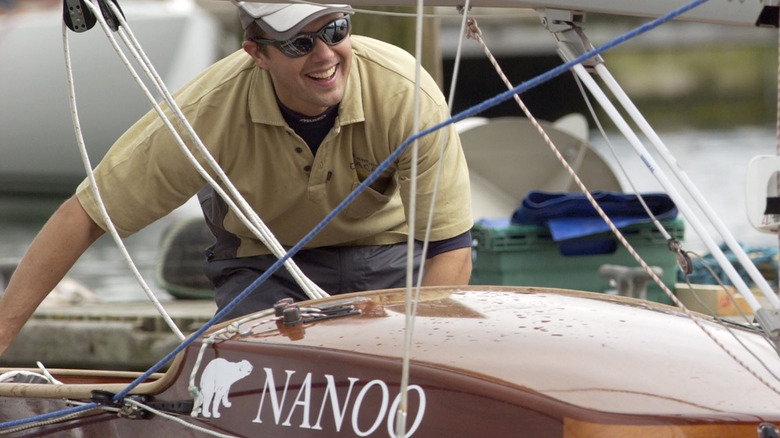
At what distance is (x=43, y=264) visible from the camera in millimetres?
2918

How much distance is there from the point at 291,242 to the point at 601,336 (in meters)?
1.36

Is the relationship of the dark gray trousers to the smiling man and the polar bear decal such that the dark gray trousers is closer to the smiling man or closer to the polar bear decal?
the smiling man

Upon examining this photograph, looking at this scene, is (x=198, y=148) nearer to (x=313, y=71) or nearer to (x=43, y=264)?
(x=313, y=71)

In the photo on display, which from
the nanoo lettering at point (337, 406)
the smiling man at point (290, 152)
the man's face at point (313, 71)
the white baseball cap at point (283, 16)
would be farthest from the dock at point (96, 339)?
the nanoo lettering at point (337, 406)

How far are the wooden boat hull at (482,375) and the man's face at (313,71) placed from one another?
70cm

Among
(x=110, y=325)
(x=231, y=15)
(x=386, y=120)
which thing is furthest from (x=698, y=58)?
(x=386, y=120)

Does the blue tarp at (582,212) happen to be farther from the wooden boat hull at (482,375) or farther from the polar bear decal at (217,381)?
the polar bear decal at (217,381)

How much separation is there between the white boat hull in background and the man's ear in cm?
700

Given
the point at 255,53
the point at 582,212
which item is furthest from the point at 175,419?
the point at 582,212

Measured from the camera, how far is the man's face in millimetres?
2908

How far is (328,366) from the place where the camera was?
2.02 metres

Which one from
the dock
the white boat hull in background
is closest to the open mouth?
the dock

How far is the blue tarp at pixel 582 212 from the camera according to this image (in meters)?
4.56

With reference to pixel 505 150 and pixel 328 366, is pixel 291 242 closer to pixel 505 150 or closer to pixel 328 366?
pixel 328 366
